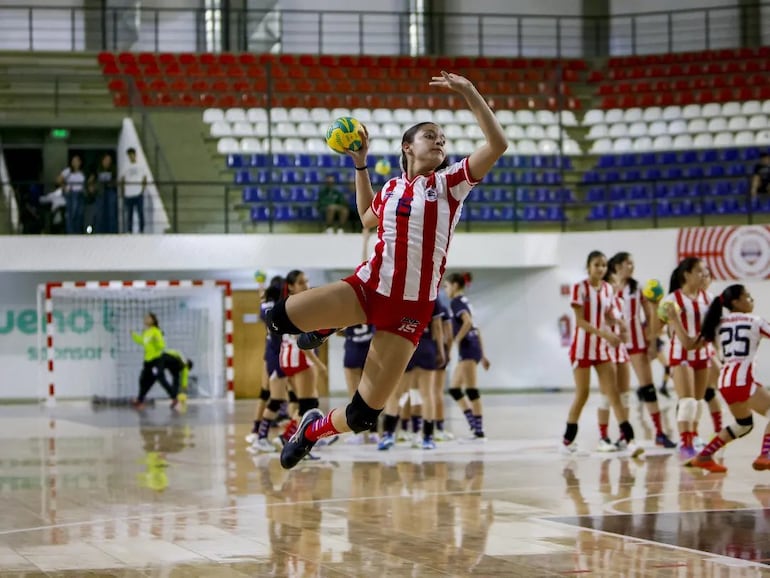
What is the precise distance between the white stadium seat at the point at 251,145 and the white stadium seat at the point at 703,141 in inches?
352

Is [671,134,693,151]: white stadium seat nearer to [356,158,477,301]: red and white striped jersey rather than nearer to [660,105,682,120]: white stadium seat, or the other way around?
[660,105,682,120]: white stadium seat

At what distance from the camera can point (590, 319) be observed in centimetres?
1209

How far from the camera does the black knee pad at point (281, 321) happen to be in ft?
20.8

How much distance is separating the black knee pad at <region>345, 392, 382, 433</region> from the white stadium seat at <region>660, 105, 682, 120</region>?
848 inches

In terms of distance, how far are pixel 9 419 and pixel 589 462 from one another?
34.8 feet

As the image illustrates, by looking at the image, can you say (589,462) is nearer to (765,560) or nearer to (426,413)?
(426,413)

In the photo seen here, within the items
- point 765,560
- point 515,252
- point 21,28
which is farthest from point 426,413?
point 21,28

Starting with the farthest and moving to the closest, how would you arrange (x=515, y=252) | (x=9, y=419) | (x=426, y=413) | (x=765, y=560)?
(x=515, y=252)
(x=9, y=419)
(x=426, y=413)
(x=765, y=560)

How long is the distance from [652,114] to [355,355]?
52.1ft

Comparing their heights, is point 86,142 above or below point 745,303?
above

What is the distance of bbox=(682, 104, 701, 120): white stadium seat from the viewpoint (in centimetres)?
2675

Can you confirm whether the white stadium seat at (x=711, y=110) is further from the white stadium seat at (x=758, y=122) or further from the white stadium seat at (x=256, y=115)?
the white stadium seat at (x=256, y=115)

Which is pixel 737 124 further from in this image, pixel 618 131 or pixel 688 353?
pixel 688 353

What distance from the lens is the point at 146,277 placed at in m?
24.0
